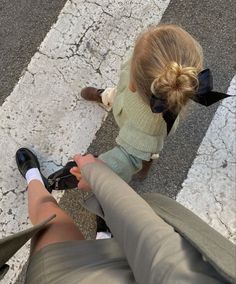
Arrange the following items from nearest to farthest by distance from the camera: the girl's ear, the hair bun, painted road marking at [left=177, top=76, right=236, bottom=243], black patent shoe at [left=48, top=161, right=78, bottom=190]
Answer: the hair bun
the girl's ear
black patent shoe at [left=48, top=161, right=78, bottom=190]
painted road marking at [left=177, top=76, right=236, bottom=243]

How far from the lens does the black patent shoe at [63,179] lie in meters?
2.48

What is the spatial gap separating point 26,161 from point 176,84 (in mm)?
1062

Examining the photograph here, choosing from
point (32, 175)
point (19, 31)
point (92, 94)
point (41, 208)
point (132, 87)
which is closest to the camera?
point (132, 87)

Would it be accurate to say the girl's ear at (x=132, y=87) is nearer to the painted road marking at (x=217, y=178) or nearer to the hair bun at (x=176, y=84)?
the hair bun at (x=176, y=84)

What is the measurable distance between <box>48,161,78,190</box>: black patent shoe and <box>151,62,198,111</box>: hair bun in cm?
86

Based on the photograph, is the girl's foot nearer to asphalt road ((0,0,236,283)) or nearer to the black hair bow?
asphalt road ((0,0,236,283))

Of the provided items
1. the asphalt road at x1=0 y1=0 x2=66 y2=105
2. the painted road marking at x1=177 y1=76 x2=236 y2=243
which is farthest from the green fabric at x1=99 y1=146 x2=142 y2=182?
the asphalt road at x1=0 y1=0 x2=66 y2=105

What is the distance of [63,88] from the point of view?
8.91 feet

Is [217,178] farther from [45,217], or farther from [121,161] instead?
[45,217]

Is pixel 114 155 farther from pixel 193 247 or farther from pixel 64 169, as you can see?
pixel 193 247

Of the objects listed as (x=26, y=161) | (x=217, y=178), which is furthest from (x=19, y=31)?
(x=217, y=178)

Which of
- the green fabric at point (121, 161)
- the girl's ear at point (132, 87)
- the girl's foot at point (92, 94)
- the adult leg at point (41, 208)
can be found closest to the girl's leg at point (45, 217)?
the adult leg at point (41, 208)

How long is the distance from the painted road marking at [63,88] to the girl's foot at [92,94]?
57 millimetres

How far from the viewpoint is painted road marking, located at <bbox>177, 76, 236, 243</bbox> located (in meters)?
2.62
